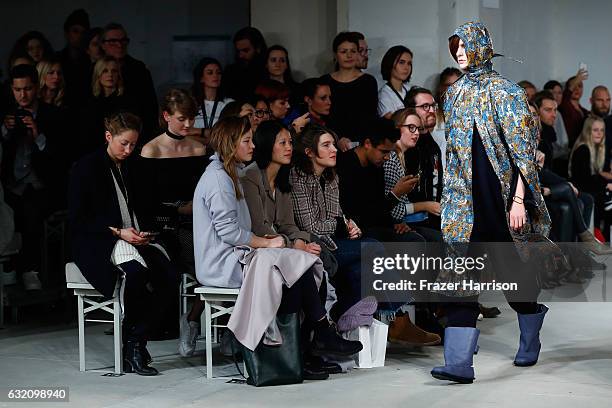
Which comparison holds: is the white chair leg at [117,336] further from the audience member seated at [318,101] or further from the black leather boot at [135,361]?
the audience member seated at [318,101]

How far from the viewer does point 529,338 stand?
19.7ft

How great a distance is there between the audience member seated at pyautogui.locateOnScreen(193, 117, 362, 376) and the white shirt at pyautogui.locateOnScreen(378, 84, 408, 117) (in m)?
2.47

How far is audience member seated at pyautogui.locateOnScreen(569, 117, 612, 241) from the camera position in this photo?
32.9ft

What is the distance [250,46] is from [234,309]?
11.0 ft

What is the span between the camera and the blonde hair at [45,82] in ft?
25.9

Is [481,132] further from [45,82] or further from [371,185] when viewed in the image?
[45,82]

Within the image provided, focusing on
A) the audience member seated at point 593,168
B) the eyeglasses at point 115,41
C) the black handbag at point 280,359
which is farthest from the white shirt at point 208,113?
the audience member seated at point 593,168

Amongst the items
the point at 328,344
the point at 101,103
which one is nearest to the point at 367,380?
the point at 328,344

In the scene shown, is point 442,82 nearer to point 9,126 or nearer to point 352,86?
point 352,86

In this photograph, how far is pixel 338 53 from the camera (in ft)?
27.7

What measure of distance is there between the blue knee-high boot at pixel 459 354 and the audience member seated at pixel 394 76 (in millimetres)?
3081

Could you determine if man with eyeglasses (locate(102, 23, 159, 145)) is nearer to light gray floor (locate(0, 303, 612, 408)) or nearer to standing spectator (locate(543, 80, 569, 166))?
light gray floor (locate(0, 303, 612, 408))

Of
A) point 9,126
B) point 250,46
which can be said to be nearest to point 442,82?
point 250,46

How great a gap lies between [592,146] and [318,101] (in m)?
3.08
